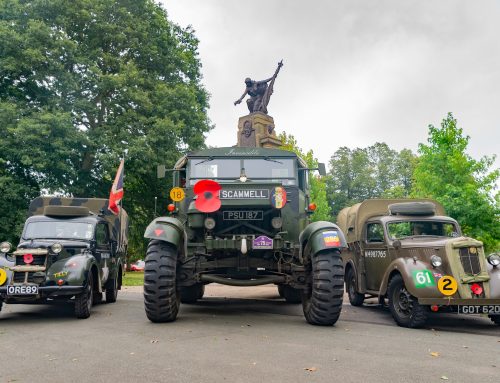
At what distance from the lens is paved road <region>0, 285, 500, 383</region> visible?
15.4 feet

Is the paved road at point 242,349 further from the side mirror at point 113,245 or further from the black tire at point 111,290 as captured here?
the side mirror at point 113,245

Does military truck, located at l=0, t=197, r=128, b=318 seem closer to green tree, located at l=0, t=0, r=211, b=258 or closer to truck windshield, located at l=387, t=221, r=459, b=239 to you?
truck windshield, located at l=387, t=221, r=459, b=239

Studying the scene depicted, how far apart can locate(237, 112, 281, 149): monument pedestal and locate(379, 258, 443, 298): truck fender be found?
50.2ft

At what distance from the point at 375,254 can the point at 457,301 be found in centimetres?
240

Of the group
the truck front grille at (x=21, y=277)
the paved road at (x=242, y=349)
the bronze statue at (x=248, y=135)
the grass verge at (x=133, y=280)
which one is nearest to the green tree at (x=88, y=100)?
the bronze statue at (x=248, y=135)

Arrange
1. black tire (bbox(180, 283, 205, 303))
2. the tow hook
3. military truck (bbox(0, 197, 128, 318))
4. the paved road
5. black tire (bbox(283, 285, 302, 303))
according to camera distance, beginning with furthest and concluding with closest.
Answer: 1. black tire (bbox(283, 285, 302, 303))
2. black tire (bbox(180, 283, 205, 303))
3. military truck (bbox(0, 197, 128, 318))
4. the tow hook
5. the paved road

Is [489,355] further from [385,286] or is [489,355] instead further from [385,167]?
[385,167]

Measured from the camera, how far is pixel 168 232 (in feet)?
25.0

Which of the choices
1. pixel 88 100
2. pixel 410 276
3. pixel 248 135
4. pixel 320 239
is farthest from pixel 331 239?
pixel 88 100

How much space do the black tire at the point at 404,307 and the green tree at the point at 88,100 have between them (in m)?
14.6

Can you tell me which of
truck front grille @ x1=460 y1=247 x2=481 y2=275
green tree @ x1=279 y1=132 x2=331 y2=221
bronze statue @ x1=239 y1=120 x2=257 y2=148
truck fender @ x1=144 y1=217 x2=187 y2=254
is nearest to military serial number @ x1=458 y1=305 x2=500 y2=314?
truck front grille @ x1=460 y1=247 x2=481 y2=275

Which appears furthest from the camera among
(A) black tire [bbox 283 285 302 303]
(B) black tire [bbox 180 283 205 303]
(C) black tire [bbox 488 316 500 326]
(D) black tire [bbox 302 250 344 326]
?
(A) black tire [bbox 283 285 302 303]

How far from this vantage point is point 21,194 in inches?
781

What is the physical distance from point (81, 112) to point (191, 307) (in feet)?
48.3
